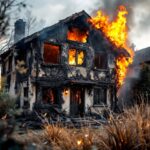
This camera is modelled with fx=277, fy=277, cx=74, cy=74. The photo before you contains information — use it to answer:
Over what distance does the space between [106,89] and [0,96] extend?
16975 mm

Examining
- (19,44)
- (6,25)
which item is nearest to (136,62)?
(19,44)

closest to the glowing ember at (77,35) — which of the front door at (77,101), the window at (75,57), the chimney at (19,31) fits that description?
the window at (75,57)

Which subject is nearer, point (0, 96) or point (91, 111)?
point (0, 96)

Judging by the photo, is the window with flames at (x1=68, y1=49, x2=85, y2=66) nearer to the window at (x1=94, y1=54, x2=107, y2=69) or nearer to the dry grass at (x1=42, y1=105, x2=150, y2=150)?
the window at (x1=94, y1=54, x2=107, y2=69)

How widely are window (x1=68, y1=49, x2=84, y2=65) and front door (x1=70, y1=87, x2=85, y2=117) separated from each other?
1.90 meters

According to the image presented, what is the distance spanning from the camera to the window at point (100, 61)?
2167 cm

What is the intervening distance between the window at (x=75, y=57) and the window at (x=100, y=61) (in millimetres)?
1499

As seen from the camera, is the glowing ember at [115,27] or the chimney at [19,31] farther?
the chimney at [19,31]

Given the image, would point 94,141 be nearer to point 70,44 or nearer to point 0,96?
point 0,96

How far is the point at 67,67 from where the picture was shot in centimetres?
1959

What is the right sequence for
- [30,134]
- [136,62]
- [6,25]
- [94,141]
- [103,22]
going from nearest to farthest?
[94,141] → [30,134] → [6,25] → [103,22] → [136,62]

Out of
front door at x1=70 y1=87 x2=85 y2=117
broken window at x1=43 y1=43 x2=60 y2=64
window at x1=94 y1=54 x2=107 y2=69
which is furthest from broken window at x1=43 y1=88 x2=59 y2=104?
window at x1=94 y1=54 x2=107 y2=69

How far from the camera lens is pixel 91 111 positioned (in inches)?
→ 808

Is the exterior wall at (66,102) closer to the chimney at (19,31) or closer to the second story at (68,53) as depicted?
the second story at (68,53)
